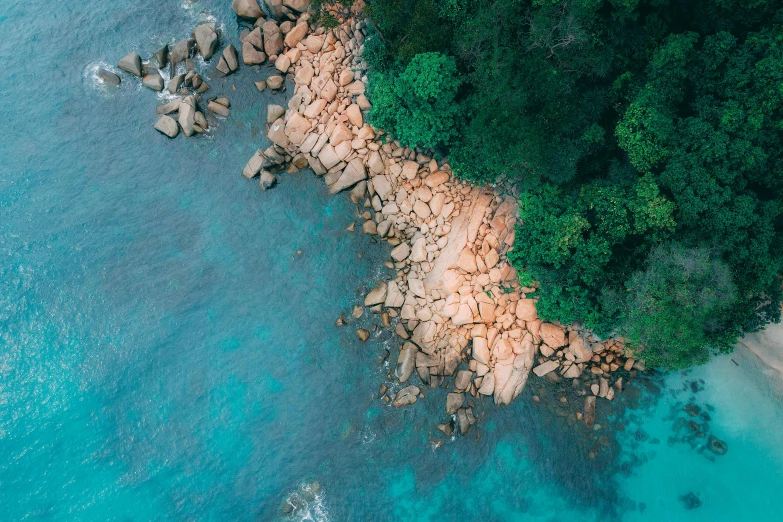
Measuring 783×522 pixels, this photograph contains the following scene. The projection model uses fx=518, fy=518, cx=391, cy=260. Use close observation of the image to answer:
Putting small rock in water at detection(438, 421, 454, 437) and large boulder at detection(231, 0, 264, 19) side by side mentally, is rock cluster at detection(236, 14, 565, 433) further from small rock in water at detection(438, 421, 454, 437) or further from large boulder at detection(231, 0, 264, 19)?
large boulder at detection(231, 0, 264, 19)

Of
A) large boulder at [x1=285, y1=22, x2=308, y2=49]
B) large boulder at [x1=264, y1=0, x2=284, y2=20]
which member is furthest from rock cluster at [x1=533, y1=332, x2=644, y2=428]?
large boulder at [x1=264, y1=0, x2=284, y2=20]

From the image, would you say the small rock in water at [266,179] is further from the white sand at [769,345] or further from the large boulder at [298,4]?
the white sand at [769,345]

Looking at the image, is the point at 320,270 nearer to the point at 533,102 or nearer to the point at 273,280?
the point at 273,280

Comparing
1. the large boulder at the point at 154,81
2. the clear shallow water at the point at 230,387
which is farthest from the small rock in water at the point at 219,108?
the large boulder at the point at 154,81

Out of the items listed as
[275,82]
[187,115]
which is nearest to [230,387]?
[187,115]

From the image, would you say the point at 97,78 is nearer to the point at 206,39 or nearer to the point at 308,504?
the point at 206,39
